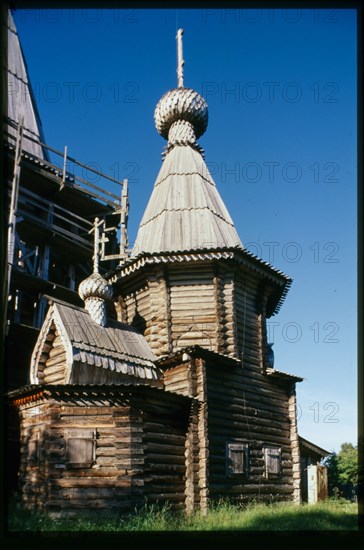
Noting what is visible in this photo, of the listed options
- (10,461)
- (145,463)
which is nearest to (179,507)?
(145,463)

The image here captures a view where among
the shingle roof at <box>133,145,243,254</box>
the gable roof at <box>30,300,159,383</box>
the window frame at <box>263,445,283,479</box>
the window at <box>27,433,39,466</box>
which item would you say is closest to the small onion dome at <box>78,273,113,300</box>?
the gable roof at <box>30,300,159,383</box>

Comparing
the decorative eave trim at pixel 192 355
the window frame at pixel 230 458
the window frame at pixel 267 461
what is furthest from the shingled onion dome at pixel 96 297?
the window frame at pixel 267 461

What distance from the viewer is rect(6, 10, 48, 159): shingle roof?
88.9 ft

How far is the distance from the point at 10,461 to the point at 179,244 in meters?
8.87

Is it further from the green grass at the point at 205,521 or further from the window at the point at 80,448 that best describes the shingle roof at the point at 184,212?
the green grass at the point at 205,521

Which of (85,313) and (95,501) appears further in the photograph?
(85,313)

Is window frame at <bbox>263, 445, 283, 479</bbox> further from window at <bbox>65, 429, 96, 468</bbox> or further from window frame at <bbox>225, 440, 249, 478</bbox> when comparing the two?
window at <bbox>65, 429, 96, 468</bbox>

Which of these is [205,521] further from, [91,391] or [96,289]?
[96,289]

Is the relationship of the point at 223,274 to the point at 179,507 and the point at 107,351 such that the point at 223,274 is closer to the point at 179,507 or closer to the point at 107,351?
the point at 107,351

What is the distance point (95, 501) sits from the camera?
40.1ft

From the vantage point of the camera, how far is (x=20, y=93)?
28.5 m

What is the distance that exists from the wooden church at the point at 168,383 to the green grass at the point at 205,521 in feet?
1.41

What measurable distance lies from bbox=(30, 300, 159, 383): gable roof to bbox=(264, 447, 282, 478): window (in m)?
3.97

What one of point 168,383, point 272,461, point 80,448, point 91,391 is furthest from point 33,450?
point 272,461
